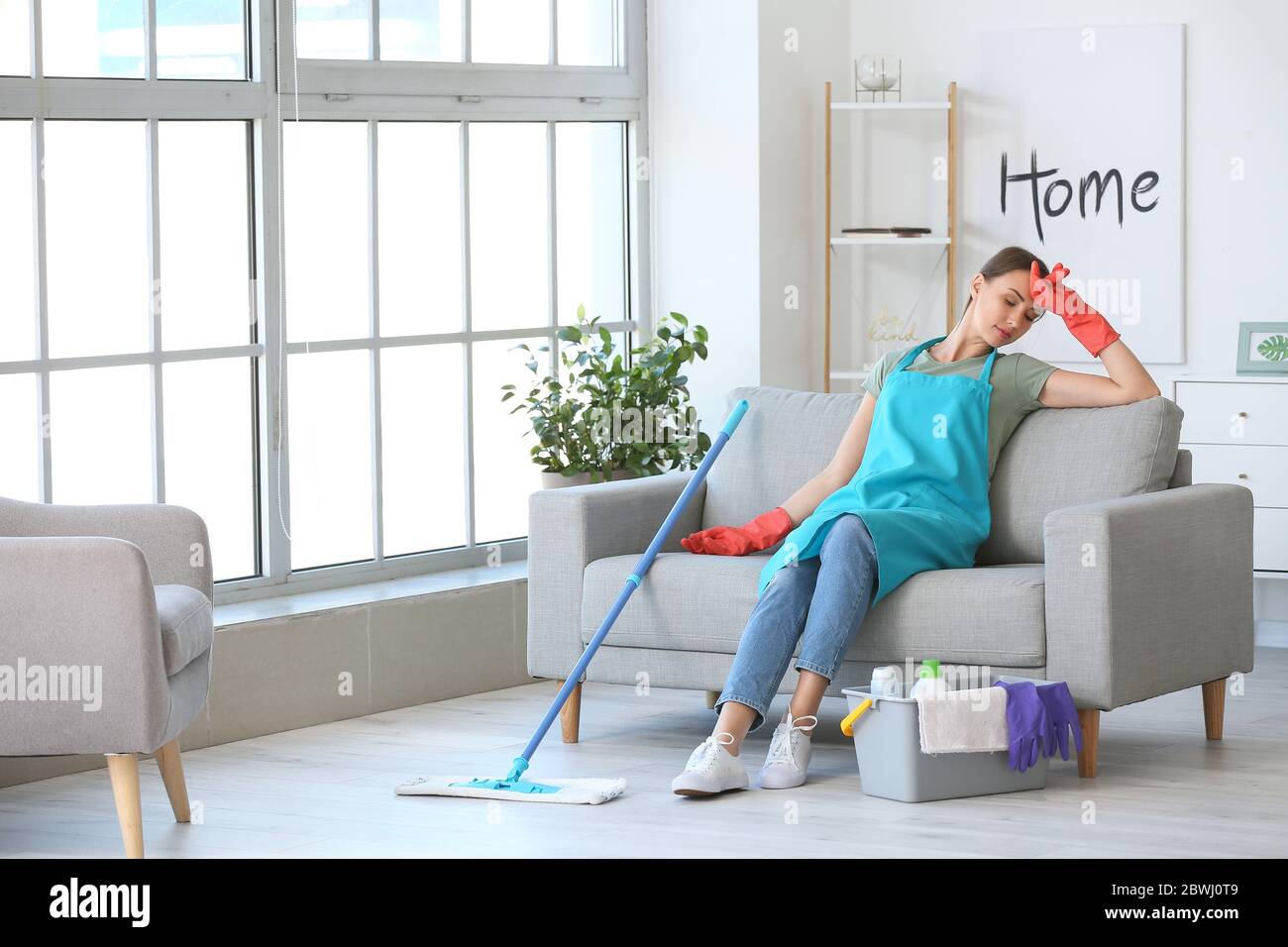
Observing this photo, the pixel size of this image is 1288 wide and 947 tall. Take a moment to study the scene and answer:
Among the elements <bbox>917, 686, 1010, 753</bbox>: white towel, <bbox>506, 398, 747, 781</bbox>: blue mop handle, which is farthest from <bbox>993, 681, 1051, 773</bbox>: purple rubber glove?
<bbox>506, 398, 747, 781</bbox>: blue mop handle

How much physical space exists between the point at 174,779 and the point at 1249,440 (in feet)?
9.85

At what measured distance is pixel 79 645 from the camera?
3246 mm

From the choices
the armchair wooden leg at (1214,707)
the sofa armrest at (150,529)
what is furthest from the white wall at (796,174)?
the sofa armrest at (150,529)

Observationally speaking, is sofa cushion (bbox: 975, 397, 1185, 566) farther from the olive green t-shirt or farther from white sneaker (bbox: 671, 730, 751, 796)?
white sneaker (bbox: 671, 730, 751, 796)

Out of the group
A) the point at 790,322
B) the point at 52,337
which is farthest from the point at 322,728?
the point at 790,322

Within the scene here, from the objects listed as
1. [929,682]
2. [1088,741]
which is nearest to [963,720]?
[929,682]

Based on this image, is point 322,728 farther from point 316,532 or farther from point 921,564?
point 921,564

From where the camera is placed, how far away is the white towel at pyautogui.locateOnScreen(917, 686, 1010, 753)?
3518 mm

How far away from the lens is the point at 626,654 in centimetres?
414

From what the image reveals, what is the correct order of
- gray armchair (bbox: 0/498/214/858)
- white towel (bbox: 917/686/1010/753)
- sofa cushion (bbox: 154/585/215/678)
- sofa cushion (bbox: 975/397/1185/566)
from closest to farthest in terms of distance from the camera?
gray armchair (bbox: 0/498/214/858), sofa cushion (bbox: 154/585/215/678), white towel (bbox: 917/686/1010/753), sofa cushion (bbox: 975/397/1185/566)

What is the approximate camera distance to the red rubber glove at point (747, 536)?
4207 millimetres

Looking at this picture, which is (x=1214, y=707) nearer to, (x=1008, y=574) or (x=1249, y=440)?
(x=1008, y=574)

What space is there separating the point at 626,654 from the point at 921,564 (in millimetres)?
670

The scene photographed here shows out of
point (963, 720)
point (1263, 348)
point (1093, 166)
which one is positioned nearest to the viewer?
point (963, 720)
